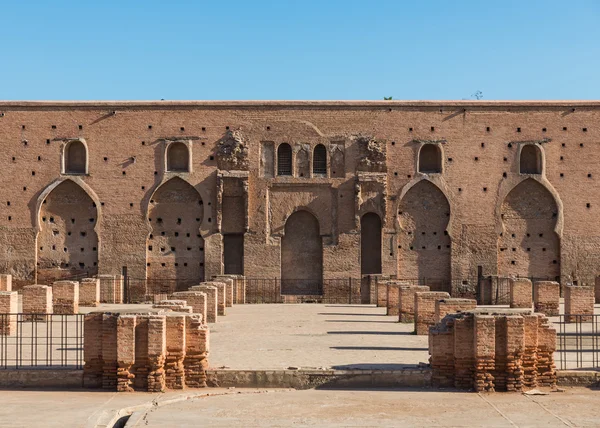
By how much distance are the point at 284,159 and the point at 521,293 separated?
1067 cm


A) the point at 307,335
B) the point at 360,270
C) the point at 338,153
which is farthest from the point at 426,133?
the point at 307,335

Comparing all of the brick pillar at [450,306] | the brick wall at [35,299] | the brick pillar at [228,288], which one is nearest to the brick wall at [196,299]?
the brick wall at [35,299]

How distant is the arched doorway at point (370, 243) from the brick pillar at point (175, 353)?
71.2ft

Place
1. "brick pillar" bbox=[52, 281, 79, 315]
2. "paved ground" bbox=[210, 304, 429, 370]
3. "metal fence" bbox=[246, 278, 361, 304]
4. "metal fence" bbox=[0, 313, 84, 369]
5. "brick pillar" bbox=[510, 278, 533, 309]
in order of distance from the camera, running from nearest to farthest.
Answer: "metal fence" bbox=[0, 313, 84, 369], "paved ground" bbox=[210, 304, 429, 370], "brick pillar" bbox=[52, 281, 79, 315], "brick pillar" bbox=[510, 278, 533, 309], "metal fence" bbox=[246, 278, 361, 304]

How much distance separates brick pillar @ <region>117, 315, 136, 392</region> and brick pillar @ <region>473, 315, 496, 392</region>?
427 centimetres

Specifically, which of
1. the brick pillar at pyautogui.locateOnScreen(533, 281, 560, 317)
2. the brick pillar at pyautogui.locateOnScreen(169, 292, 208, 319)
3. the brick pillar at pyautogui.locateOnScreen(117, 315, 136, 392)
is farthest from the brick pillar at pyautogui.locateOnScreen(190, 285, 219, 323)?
the brick pillar at pyautogui.locateOnScreen(117, 315, 136, 392)

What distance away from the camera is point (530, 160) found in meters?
34.6

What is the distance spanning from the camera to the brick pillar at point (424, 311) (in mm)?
20516

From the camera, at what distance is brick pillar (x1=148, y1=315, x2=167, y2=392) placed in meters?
12.5

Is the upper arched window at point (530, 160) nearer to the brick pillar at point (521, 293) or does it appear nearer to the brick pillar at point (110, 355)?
the brick pillar at point (521, 293)

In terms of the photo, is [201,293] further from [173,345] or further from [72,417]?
[72,417]

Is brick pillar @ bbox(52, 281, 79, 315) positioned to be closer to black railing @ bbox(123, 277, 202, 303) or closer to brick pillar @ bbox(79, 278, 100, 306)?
brick pillar @ bbox(79, 278, 100, 306)

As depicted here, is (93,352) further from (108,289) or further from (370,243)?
(370,243)

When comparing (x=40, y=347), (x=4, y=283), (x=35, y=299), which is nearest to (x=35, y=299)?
(x=35, y=299)
